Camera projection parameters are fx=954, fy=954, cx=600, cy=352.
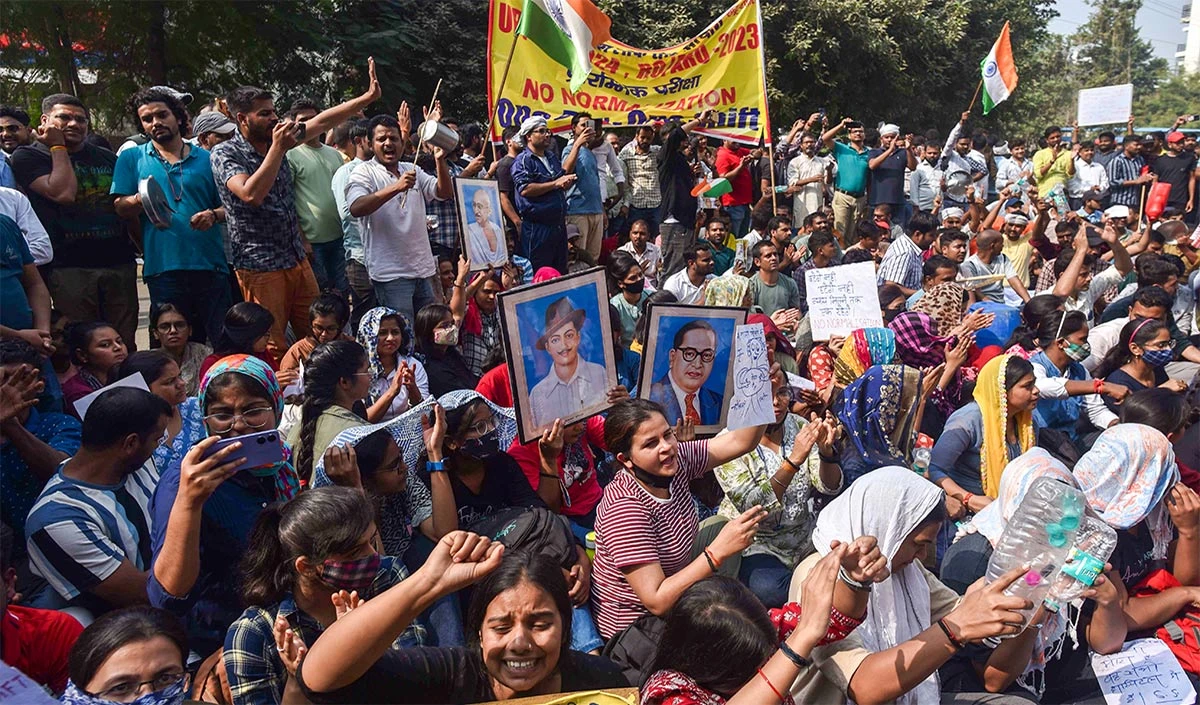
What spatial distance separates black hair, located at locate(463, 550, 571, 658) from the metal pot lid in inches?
136

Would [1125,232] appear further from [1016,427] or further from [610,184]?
[1016,427]

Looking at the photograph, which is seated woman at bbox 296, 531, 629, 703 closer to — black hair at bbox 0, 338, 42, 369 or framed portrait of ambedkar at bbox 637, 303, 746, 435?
framed portrait of ambedkar at bbox 637, 303, 746, 435

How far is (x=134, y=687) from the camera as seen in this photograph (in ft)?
7.40

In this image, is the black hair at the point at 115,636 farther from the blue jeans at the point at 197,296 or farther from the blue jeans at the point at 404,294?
the blue jeans at the point at 404,294

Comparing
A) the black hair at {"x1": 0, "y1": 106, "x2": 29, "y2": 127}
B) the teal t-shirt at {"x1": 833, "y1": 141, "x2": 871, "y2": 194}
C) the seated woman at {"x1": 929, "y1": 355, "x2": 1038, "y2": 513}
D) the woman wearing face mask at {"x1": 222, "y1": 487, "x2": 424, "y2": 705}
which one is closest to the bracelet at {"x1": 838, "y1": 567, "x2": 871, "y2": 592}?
the woman wearing face mask at {"x1": 222, "y1": 487, "x2": 424, "y2": 705}

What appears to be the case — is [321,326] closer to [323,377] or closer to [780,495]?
[323,377]

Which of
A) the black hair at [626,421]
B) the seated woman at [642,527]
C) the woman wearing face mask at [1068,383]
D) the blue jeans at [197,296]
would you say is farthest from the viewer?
the woman wearing face mask at [1068,383]

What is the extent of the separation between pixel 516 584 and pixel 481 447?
1422 millimetres

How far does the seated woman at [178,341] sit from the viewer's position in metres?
5.03

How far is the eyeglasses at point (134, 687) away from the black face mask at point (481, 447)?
1.70m

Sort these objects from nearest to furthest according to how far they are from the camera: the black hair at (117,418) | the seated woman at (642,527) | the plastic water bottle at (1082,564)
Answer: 1. the plastic water bottle at (1082,564)
2. the black hair at (117,418)
3. the seated woman at (642,527)

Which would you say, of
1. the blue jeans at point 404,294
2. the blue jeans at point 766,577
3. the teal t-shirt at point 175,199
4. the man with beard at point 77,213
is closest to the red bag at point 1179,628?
the blue jeans at point 766,577

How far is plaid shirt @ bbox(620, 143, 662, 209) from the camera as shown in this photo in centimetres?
1077

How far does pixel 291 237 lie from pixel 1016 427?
4145 millimetres
